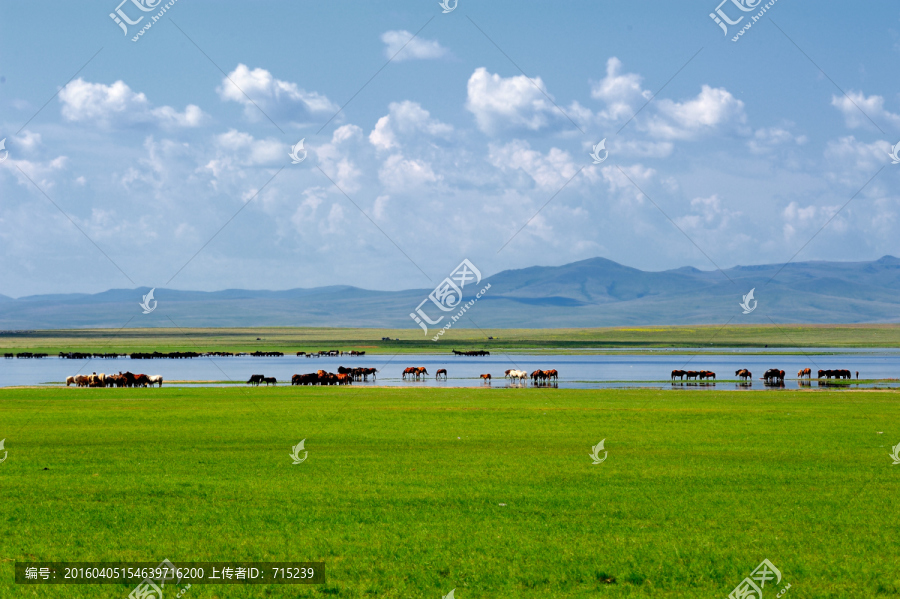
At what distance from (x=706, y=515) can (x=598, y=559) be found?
3052 mm

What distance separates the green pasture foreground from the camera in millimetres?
9766

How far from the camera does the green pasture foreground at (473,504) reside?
9.77 m

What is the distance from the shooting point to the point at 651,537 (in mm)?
11258

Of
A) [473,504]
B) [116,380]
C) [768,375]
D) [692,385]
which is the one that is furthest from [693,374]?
[473,504]

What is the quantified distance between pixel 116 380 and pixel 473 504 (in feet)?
155

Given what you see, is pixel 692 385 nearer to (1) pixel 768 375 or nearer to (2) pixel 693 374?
(2) pixel 693 374

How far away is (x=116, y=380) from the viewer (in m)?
54.6

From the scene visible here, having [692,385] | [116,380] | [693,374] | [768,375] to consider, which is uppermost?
[116,380]

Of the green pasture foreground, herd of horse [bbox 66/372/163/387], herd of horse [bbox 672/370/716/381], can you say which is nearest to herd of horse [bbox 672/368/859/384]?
herd of horse [bbox 672/370/716/381]

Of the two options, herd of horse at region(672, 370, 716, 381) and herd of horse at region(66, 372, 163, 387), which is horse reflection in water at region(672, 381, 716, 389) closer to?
herd of horse at region(672, 370, 716, 381)

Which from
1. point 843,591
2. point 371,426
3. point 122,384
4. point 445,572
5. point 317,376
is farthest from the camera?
point 317,376

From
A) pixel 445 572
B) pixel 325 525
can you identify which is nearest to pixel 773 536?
pixel 445 572

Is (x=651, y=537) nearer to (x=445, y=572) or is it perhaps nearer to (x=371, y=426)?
(x=445, y=572)

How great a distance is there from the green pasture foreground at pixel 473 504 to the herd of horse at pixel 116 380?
26.6 m
